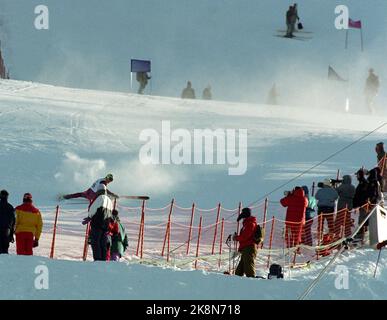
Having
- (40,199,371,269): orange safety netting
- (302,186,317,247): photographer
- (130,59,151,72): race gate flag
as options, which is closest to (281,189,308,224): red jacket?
(40,199,371,269): orange safety netting

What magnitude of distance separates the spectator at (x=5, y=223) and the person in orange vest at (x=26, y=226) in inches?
3.2

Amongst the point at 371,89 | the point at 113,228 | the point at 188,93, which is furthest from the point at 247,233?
the point at 188,93

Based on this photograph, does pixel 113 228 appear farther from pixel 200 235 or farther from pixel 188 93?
pixel 188 93

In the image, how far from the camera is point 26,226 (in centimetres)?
1361

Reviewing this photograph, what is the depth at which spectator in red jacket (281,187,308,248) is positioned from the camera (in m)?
16.3

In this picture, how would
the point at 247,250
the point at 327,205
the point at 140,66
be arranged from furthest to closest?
the point at 140,66
the point at 327,205
the point at 247,250

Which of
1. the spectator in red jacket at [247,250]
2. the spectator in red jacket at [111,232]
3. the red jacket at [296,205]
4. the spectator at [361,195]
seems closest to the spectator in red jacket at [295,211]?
the red jacket at [296,205]

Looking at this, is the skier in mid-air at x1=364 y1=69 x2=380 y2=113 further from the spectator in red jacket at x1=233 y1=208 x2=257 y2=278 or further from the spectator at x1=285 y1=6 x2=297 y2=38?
the spectator in red jacket at x1=233 y1=208 x2=257 y2=278

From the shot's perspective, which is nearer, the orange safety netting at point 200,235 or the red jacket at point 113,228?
the red jacket at point 113,228

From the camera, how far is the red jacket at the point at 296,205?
1634 centimetres

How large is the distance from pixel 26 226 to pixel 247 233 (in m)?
2.89

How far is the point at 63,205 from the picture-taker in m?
19.9

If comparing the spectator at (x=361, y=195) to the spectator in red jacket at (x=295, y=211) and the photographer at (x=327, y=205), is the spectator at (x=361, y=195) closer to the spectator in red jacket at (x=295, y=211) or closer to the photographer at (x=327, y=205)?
the photographer at (x=327, y=205)
